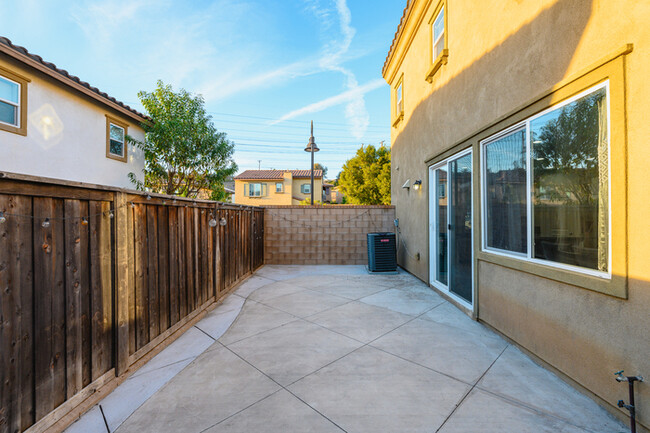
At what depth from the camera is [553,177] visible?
238 centimetres

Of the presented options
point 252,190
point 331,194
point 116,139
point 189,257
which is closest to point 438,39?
point 189,257

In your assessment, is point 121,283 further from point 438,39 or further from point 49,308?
point 438,39

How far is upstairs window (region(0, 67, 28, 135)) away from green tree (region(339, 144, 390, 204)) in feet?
61.3

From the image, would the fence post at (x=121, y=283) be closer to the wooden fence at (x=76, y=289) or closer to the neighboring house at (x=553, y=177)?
the wooden fence at (x=76, y=289)

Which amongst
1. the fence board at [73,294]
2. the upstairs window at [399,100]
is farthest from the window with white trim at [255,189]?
the fence board at [73,294]

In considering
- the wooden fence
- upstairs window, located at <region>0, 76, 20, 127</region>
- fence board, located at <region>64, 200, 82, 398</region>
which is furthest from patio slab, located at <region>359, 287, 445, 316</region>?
upstairs window, located at <region>0, 76, 20, 127</region>

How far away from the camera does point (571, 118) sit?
2.20 meters

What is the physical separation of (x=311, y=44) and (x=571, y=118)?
10533mm

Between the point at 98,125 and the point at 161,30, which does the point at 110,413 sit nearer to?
the point at 98,125

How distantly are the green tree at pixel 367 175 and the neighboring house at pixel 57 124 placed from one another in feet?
52.3

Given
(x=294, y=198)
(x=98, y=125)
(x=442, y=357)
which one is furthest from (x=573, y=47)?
(x=294, y=198)

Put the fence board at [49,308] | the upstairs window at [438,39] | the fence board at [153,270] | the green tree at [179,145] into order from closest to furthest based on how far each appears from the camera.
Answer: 1. the fence board at [49,308]
2. the fence board at [153,270]
3. the upstairs window at [438,39]
4. the green tree at [179,145]

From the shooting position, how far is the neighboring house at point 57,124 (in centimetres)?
584

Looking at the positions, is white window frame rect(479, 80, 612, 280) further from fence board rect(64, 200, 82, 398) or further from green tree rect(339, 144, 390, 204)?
green tree rect(339, 144, 390, 204)
